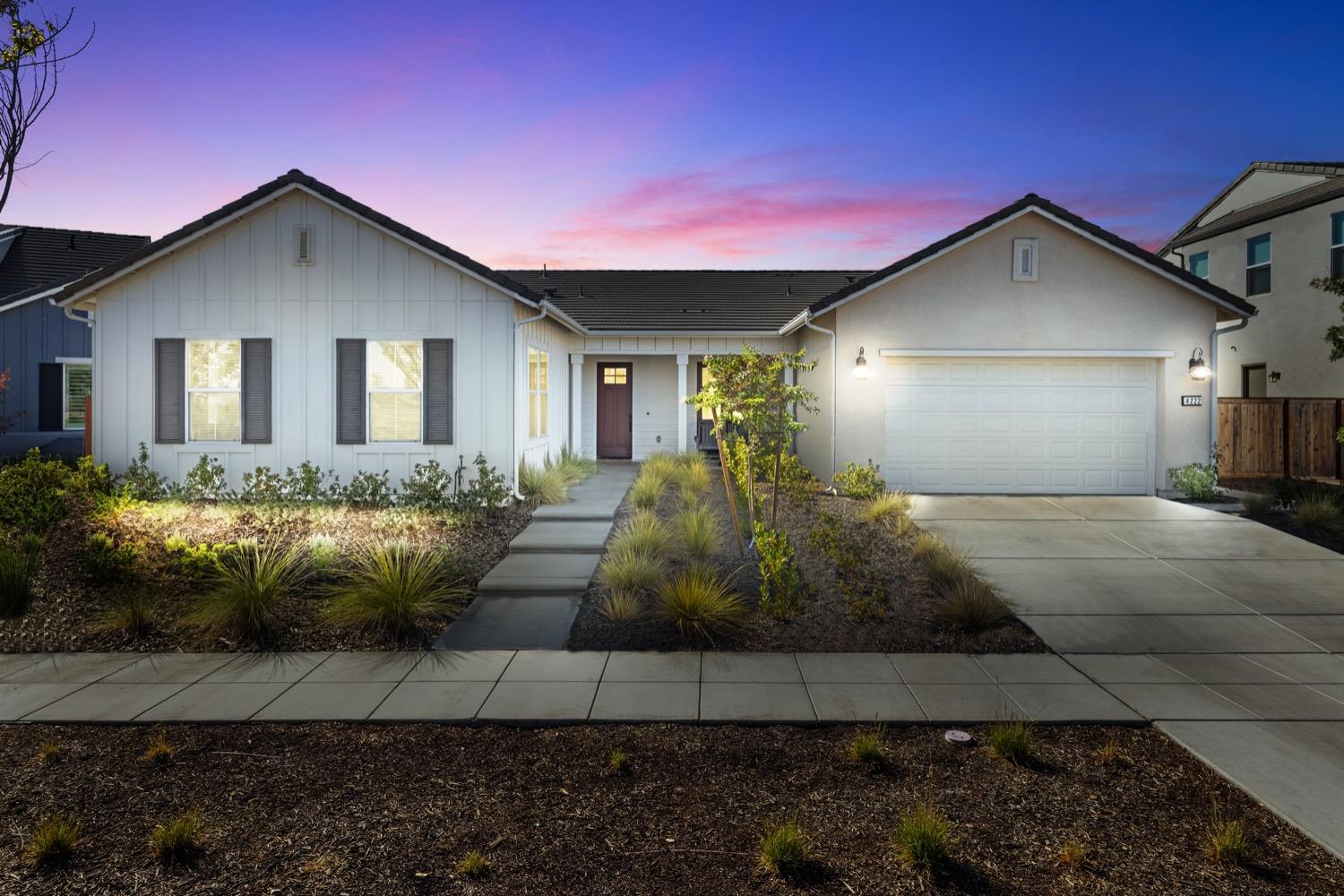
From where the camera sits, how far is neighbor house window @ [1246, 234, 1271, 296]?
19.3 metres

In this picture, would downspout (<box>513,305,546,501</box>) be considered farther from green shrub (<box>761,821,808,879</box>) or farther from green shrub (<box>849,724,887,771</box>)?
green shrub (<box>761,821,808,879</box>)

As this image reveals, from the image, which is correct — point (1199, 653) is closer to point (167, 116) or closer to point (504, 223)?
point (167, 116)

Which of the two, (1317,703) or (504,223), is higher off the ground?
(504,223)

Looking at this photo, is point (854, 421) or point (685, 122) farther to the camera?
point (685, 122)

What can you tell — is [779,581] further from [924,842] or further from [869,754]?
[924,842]

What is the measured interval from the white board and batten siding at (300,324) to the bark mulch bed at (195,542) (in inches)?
46.3

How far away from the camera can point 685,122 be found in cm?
1495

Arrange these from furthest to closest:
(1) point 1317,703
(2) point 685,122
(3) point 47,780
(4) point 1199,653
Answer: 1. (2) point 685,122
2. (4) point 1199,653
3. (1) point 1317,703
4. (3) point 47,780

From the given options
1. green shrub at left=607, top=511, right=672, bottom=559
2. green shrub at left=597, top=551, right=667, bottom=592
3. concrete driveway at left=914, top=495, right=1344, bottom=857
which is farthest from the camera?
green shrub at left=607, top=511, right=672, bottom=559

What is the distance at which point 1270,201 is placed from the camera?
19359 millimetres

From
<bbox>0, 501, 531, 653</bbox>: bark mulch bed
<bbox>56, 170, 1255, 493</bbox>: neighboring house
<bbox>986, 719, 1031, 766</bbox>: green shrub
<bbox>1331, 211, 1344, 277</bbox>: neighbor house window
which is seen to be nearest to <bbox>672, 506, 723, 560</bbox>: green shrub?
<bbox>0, 501, 531, 653</bbox>: bark mulch bed

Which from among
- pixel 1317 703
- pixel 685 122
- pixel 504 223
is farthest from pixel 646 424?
pixel 1317 703

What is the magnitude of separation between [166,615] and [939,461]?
11.3 metres

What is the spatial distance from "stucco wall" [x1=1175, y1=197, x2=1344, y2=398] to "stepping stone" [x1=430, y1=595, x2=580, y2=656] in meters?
17.6
